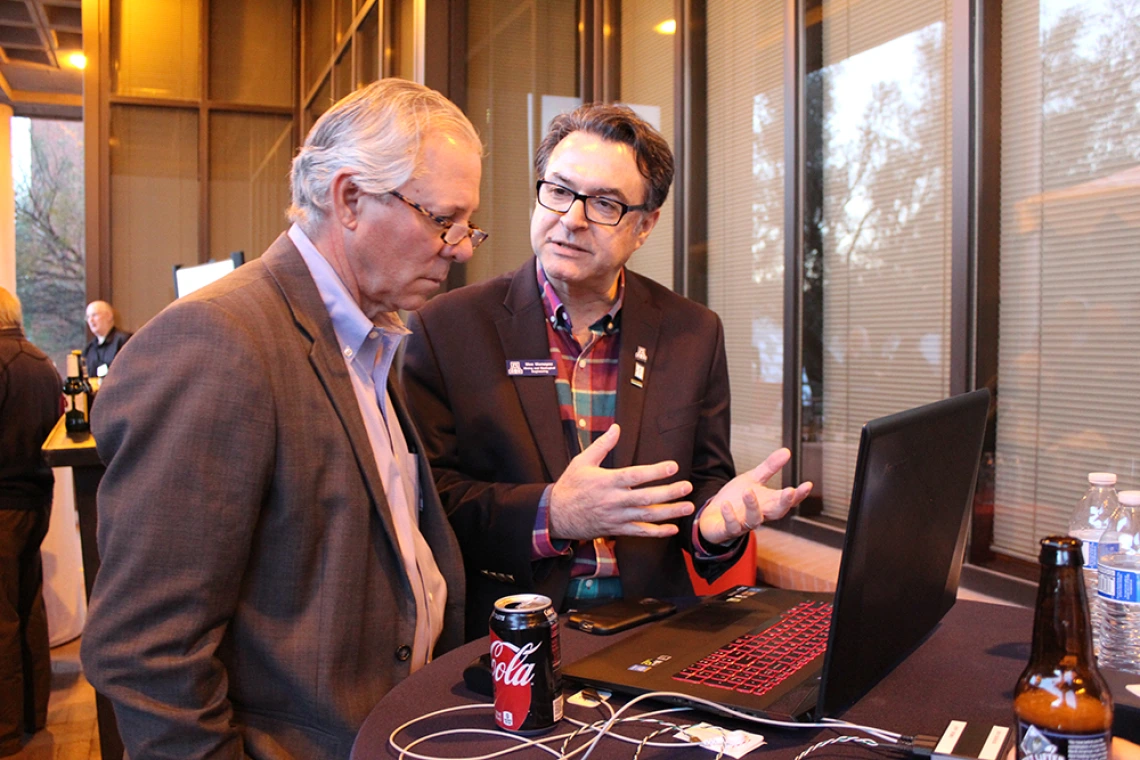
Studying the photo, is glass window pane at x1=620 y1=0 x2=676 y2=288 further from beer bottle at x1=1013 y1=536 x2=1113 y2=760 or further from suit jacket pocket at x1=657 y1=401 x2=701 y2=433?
beer bottle at x1=1013 y1=536 x2=1113 y2=760

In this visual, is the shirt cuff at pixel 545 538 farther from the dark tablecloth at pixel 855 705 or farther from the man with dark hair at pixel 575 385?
the dark tablecloth at pixel 855 705

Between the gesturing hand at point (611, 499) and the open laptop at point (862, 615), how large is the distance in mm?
164

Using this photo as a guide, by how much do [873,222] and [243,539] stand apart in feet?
7.06

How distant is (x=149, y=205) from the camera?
7621 mm

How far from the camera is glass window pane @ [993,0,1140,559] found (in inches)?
77.3

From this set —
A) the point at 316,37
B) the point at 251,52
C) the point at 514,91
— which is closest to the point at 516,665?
the point at 514,91

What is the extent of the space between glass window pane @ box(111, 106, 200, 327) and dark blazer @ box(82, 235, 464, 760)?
697 cm

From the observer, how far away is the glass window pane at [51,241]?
28.7 feet

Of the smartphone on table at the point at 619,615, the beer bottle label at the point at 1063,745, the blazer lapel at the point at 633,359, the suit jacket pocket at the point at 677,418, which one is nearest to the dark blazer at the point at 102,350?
the blazer lapel at the point at 633,359

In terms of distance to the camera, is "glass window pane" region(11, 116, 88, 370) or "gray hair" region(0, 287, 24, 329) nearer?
"gray hair" region(0, 287, 24, 329)

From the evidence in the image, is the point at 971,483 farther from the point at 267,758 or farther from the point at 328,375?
the point at 267,758

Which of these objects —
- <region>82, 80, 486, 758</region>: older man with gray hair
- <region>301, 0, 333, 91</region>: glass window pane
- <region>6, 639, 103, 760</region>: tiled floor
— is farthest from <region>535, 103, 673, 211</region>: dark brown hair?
<region>301, 0, 333, 91</region>: glass window pane

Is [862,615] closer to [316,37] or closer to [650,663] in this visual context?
[650,663]

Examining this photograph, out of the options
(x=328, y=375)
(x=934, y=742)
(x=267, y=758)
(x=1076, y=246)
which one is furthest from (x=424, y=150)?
(x=1076, y=246)
